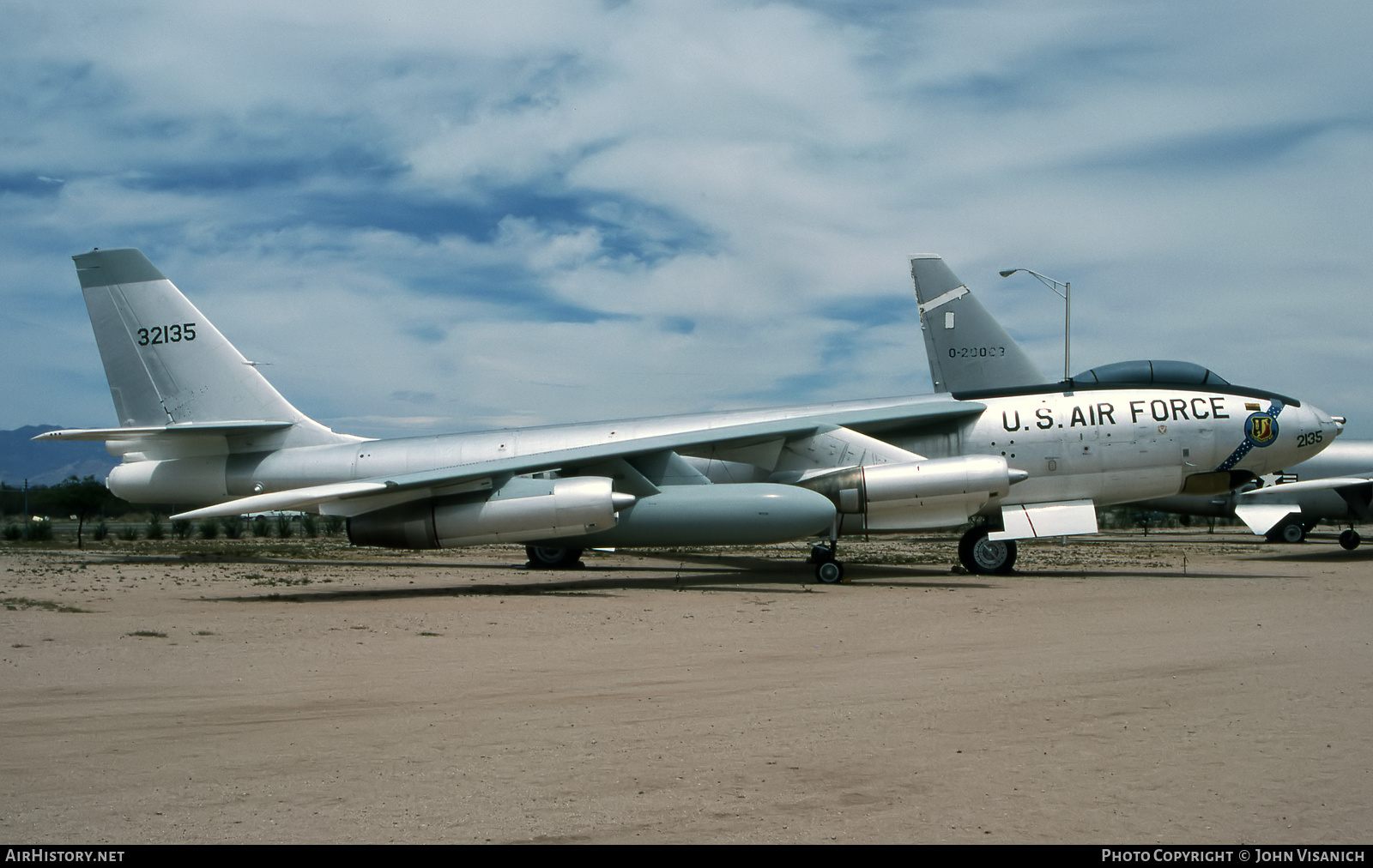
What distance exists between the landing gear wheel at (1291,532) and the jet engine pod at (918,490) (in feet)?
54.8

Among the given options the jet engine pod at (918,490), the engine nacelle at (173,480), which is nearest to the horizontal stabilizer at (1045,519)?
the jet engine pod at (918,490)

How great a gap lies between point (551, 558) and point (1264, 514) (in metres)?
18.4

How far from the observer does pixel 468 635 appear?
9.64m

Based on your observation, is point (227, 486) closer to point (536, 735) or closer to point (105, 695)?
point (105, 695)

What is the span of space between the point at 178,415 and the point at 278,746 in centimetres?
1515

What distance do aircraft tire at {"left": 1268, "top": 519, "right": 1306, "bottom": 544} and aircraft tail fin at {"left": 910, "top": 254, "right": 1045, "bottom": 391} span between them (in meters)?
11.9

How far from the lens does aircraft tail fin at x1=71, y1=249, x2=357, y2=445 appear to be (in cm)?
1825

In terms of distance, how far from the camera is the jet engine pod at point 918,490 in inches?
605

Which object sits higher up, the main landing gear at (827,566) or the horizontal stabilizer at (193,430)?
the horizontal stabilizer at (193,430)

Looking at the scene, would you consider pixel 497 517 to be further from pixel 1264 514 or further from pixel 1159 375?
pixel 1264 514

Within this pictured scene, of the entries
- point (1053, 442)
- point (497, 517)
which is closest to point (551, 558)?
point (497, 517)

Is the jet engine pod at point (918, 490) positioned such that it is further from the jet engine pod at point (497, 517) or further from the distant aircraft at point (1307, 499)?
the distant aircraft at point (1307, 499)

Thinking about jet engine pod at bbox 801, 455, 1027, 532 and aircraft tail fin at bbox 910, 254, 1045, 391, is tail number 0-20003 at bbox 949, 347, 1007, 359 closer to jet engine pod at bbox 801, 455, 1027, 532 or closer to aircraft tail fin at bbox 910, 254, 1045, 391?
aircraft tail fin at bbox 910, 254, 1045, 391

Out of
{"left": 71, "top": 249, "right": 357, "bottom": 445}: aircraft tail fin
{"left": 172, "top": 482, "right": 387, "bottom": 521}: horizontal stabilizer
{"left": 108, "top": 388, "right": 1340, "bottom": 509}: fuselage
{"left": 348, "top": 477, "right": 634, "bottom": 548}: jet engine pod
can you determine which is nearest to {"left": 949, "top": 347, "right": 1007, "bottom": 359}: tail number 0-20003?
{"left": 108, "top": 388, "right": 1340, "bottom": 509}: fuselage
